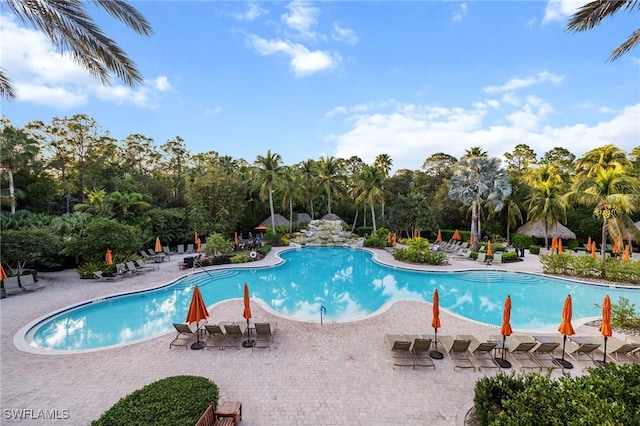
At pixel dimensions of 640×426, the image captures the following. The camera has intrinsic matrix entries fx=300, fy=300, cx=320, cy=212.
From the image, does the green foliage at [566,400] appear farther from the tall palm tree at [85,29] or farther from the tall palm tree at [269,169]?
the tall palm tree at [269,169]

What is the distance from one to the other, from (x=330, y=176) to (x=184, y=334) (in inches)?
1151

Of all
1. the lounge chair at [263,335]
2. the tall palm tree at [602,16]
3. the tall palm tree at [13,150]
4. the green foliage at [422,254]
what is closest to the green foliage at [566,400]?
the lounge chair at [263,335]

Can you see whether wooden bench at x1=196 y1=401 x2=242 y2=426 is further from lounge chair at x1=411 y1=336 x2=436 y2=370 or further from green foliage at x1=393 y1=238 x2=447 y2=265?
green foliage at x1=393 y1=238 x2=447 y2=265

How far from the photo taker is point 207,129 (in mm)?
25375

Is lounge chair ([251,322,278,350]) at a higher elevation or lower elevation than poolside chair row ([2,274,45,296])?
lower

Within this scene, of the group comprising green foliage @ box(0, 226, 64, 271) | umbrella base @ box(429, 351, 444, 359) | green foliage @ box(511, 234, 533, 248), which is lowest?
umbrella base @ box(429, 351, 444, 359)

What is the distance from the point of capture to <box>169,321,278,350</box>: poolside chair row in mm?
8719

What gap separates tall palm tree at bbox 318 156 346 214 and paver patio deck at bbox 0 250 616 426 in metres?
27.6

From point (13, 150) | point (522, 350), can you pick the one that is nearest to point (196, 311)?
point (522, 350)

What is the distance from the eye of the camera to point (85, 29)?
20.1ft

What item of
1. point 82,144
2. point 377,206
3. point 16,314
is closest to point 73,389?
point 16,314

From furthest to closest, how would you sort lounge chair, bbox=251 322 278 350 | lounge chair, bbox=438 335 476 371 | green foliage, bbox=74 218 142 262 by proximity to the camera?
green foliage, bbox=74 218 142 262
lounge chair, bbox=251 322 278 350
lounge chair, bbox=438 335 476 371

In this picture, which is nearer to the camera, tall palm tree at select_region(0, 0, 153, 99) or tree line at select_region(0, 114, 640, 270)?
tall palm tree at select_region(0, 0, 153, 99)

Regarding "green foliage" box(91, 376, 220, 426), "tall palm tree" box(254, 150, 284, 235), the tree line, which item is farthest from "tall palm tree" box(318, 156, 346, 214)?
"green foliage" box(91, 376, 220, 426)
